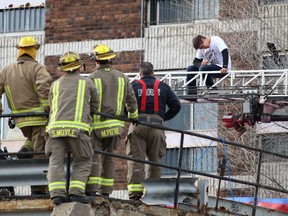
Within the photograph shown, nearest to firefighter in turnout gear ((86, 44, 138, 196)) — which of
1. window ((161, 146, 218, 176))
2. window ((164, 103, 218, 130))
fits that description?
window ((161, 146, 218, 176))

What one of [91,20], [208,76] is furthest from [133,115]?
[91,20]

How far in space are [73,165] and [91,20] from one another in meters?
14.3

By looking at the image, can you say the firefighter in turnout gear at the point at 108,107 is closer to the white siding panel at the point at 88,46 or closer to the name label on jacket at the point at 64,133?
the name label on jacket at the point at 64,133

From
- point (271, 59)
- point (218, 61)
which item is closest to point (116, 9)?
point (271, 59)

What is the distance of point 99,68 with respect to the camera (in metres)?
18.7

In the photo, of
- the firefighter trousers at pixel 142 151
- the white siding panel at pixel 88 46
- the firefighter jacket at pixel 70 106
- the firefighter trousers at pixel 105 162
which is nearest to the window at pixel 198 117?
the white siding panel at pixel 88 46

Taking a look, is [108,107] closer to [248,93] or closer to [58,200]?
[58,200]

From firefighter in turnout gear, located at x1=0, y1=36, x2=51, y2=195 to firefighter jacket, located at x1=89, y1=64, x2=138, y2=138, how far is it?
0.62 meters

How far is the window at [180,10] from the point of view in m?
30.5

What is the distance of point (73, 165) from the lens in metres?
17.4

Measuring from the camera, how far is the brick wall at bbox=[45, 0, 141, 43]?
3111 centimetres

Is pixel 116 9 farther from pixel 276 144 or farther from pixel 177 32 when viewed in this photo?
pixel 276 144

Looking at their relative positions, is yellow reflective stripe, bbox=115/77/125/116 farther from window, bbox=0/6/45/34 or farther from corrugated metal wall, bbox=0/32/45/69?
window, bbox=0/6/45/34

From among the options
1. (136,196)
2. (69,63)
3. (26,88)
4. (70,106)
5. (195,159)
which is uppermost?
(69,63)
